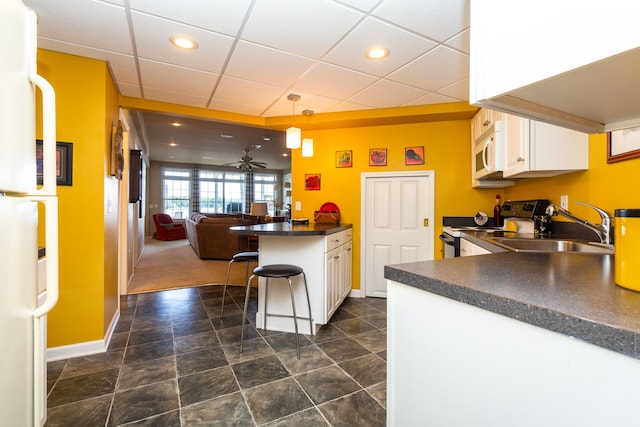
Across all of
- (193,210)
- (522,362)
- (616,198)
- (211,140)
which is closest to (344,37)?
(616,198)

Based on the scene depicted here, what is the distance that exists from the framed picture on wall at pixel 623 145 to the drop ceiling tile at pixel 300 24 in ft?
5.12

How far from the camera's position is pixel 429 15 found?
1.75 meters

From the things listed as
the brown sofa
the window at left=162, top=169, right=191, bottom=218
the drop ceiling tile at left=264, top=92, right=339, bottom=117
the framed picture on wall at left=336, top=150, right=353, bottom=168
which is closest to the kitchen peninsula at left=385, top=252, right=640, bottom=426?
the drop ceiling tile at left=264, top=92, right=339, bottom=117

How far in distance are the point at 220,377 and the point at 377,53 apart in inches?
99.9

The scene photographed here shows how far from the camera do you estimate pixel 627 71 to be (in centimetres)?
65

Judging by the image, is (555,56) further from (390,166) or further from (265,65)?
(390,166)

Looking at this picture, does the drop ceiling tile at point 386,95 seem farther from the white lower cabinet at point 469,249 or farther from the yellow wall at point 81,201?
the yellow wall at point 81,201

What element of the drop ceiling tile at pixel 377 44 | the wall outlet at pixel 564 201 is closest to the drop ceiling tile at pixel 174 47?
the drop ceiling tile at pixel 377 44

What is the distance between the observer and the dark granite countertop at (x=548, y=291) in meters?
0.50

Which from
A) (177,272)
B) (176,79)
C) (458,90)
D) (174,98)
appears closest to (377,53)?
(458,90)

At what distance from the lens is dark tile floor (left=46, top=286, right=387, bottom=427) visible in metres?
1.57

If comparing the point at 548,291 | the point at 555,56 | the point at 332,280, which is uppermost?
the point at 555,56

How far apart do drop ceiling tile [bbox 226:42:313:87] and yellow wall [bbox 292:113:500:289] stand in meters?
1.31

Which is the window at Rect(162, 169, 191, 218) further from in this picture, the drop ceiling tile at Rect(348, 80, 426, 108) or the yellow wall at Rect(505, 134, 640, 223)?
the yellow wall at Rect(505, 134, 640, 223)
